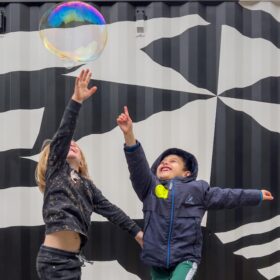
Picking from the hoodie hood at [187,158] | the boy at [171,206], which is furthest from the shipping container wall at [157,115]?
the boy at [171,206]

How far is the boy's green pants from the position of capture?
2.97 metres

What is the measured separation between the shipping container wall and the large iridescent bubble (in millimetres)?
464

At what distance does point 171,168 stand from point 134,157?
29 centimetres

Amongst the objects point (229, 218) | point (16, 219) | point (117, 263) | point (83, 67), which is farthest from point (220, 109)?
point (16, 219)

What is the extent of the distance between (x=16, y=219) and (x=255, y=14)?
2.28 m

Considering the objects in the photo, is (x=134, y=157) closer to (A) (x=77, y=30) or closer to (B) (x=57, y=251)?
(B) (x=57, y=251)

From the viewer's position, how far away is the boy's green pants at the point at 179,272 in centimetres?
297

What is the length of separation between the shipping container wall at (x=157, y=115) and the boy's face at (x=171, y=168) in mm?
451

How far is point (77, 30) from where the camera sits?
3.39 m

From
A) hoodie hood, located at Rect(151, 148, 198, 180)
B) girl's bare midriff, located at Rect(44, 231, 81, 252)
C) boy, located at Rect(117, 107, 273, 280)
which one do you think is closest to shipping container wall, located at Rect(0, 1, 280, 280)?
hoodie hood, located at Rect(151, 148, 198, 180)

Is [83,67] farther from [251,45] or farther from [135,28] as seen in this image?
[251,45]

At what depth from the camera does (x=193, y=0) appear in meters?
3.80

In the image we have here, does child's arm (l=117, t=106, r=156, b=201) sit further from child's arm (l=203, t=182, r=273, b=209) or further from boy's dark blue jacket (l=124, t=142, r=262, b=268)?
child's arm (l=203, t=182, r=273, b=209)

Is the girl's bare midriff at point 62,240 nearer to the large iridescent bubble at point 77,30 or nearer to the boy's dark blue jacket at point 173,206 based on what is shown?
the boy's dark blue jacket at point 173,206
